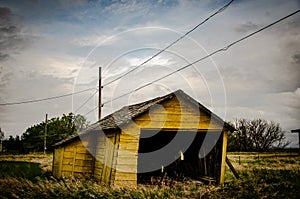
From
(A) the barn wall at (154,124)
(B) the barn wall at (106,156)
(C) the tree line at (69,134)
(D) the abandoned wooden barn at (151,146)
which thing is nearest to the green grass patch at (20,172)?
(D) the abandoned wooden barn at (151,146)

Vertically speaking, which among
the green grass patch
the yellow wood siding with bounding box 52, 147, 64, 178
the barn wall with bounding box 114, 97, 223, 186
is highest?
the barn wall with bounding box 114, 97, 223, 186

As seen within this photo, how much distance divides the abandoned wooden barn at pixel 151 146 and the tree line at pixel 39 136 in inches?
1663

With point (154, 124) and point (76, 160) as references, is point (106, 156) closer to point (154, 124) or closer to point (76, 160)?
point (154, 124)

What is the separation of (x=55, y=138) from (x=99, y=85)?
121 feet

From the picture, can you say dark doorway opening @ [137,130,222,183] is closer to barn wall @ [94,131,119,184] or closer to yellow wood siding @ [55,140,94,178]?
barn wall @ [94,131,119,184]

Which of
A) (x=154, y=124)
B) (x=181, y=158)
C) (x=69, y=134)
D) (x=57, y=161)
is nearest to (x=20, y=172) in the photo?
(x=57, y=161)

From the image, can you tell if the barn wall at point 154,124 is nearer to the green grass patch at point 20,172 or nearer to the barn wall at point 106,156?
the barn wall at point 106,156

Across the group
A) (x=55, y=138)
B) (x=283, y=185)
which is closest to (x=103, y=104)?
(x=283, y=185)

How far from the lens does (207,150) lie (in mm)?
15531

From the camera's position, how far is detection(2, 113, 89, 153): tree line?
192 ft

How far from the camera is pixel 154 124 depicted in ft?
42.7

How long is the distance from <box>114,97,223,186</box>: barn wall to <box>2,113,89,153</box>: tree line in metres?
47.1

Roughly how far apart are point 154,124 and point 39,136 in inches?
2002

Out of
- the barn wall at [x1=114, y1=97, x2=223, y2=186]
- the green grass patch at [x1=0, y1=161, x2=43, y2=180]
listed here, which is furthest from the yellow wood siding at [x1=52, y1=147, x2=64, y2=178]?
the barn wall at [x1=114, y1=97, x2=223, y2=186]
